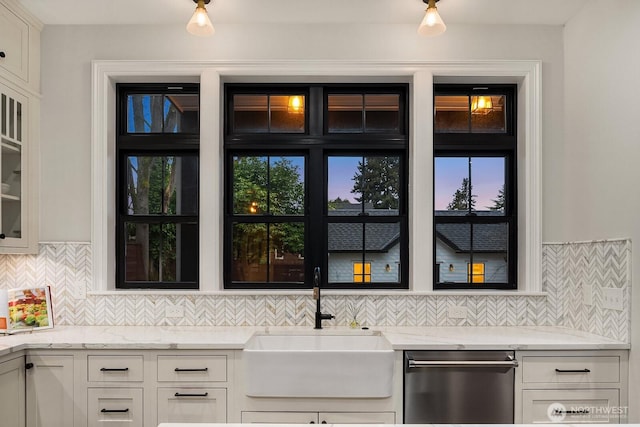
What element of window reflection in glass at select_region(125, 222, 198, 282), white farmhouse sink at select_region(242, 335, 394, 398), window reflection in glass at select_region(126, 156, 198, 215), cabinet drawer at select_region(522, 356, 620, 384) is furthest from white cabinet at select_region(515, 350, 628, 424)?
window reflection in glass at select_region(126, 156, 198, 215)

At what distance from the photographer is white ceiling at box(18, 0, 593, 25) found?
3.04 metres

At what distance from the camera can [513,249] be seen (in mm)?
3453

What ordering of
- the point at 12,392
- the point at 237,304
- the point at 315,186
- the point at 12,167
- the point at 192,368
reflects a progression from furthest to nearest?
the point at 315,186 < the point at 237,304 < the point at 12,167 < the point at 192,368 < the point at 12,392

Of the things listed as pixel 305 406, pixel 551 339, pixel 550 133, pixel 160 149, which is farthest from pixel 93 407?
pixel 550 133

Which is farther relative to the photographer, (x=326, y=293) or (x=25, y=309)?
(x=326, y=293)

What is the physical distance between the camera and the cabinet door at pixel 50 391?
276 cm

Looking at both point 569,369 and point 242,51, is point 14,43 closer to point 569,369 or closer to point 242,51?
point 242,51

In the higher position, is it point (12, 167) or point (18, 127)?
point (18, 127)

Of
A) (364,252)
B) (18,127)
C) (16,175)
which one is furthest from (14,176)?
(364,252)

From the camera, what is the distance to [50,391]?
276cm

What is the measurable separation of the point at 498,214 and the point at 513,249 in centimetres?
24

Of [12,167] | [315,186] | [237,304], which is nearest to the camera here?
[12,167]

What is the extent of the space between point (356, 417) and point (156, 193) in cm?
184

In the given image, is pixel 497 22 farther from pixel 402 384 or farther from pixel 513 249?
pixel 402 384
